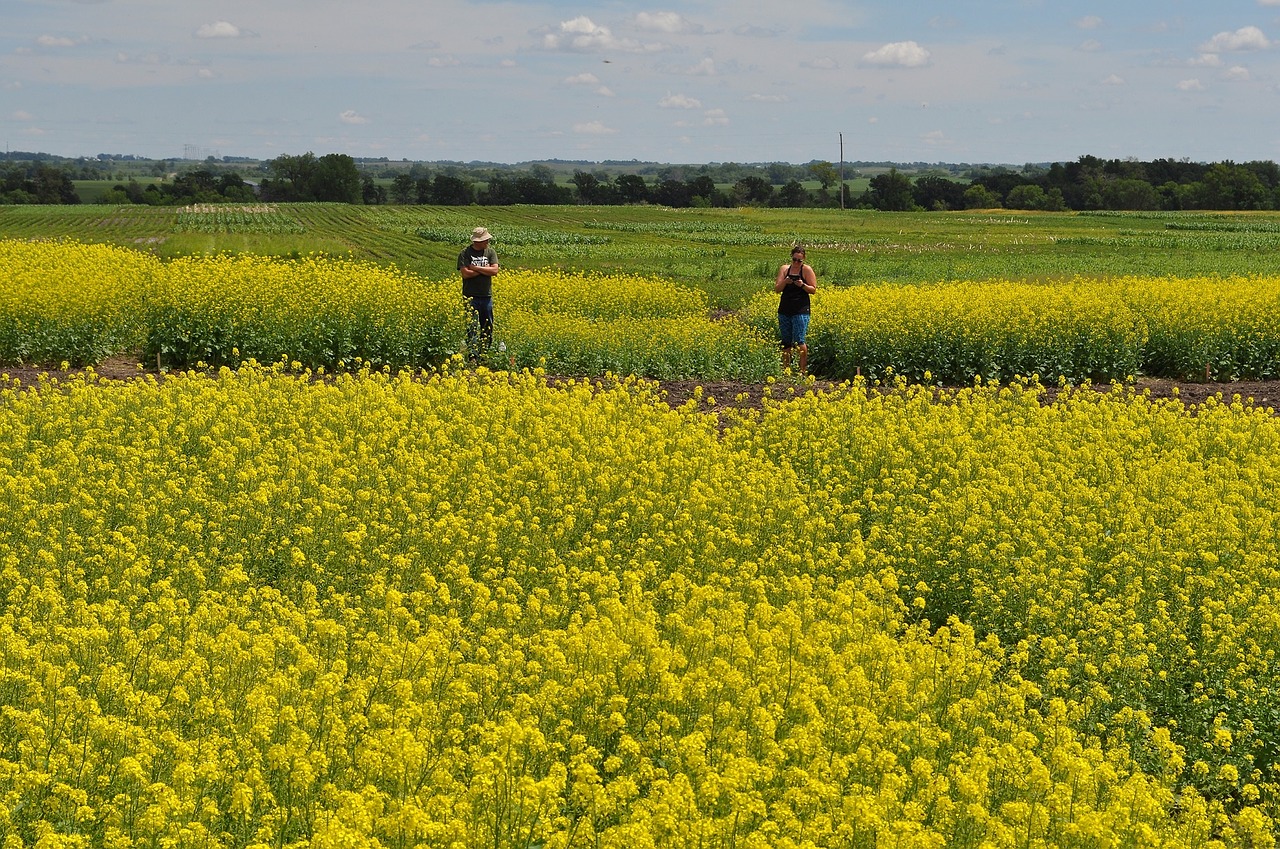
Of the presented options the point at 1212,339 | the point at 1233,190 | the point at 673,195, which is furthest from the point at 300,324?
the point at 1233,190

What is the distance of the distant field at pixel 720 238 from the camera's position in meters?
41.4

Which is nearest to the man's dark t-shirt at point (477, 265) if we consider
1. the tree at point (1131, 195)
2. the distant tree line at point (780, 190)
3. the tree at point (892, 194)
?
the distant tree line at point (780, 190)

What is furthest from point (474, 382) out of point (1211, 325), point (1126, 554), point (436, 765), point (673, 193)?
point (673, 193)

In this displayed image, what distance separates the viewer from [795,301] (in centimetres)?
1762

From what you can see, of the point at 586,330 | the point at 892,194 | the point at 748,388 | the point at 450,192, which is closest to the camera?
the point at 748,388

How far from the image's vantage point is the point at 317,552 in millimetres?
9117

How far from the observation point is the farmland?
5402 mm

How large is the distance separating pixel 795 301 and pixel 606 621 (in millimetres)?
11139

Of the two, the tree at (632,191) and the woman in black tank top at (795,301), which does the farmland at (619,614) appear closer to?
the woman in black tank top at (795,301)

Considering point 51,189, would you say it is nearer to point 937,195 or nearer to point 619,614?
point 937,195

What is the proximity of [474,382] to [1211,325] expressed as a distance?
13.1 m

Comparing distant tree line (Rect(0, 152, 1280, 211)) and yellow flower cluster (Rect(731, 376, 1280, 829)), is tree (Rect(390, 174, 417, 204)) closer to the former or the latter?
distant tree line (Rect(0, 152, 1280, 211))

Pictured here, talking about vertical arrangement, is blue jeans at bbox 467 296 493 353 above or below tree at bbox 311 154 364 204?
below

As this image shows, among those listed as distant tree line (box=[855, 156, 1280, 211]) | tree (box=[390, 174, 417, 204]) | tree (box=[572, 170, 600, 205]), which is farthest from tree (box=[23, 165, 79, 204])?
distant tree line (box=[855, 156, 1280, 211])
